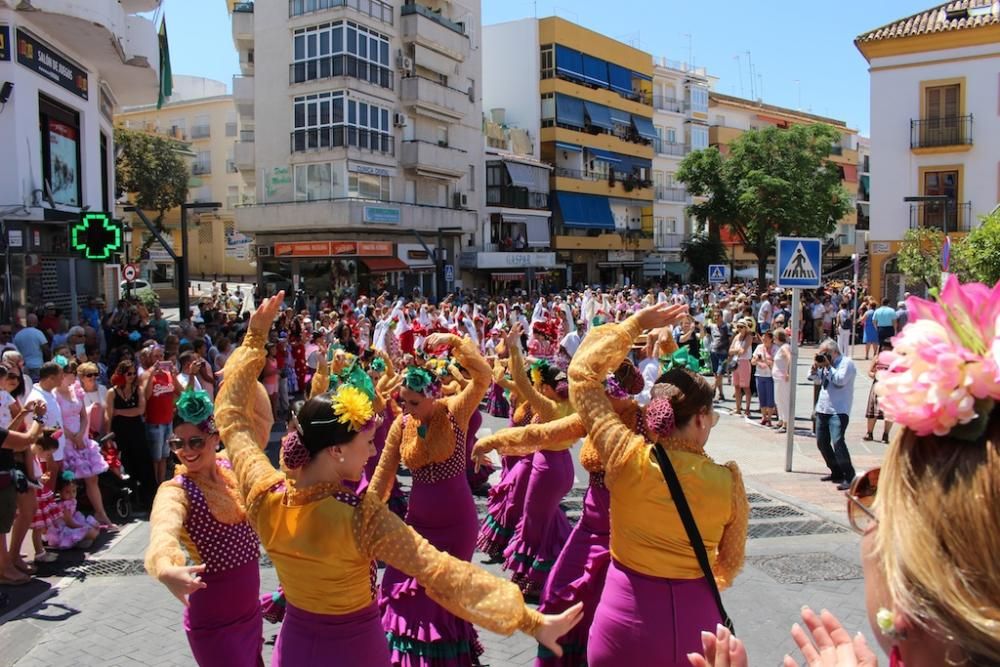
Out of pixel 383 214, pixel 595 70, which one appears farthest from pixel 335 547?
pixel 595 70

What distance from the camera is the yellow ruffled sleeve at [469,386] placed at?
225 inches

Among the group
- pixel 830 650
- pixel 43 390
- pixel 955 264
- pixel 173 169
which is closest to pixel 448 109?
pixel 173 169

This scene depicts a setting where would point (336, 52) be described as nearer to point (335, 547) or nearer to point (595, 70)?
point (595, 70)

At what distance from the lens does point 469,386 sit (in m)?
5.79

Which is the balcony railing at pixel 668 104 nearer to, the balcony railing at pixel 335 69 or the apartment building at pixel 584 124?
the apartment building at pixel 584 124

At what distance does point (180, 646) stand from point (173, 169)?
43.8 meters

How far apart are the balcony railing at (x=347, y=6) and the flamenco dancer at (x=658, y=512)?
35.5 m

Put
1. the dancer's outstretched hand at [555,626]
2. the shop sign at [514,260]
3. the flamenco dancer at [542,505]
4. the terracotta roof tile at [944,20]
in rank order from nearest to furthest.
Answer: the dancer's outstretched hand at [555,626], the flamenco dancer at [542,505], the terracotta roof tile at [944,20], the shop sign at [514,260]

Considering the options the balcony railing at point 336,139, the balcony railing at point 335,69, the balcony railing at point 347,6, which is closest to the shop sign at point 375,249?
the balcony railing at point 336,139

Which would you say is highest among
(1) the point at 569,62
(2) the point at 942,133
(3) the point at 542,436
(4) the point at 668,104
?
(1) the point at 569,62

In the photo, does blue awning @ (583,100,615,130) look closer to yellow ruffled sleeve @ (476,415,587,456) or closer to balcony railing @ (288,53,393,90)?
balcony railing @ (288,53,393,90)

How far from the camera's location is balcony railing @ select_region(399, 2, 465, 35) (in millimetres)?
39625

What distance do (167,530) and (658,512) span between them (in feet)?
6.67

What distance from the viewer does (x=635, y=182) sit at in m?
56.4
